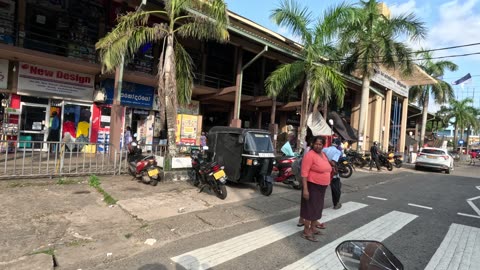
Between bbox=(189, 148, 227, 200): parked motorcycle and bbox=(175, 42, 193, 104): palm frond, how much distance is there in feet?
9.16

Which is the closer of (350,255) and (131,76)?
(350,255)

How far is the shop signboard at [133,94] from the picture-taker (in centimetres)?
1566

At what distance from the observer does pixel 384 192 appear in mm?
10750

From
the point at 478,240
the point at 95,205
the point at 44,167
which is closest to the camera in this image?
the point at 478,240

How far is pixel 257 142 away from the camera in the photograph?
30.3 ft

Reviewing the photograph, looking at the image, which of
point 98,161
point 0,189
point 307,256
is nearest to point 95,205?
point 0,189

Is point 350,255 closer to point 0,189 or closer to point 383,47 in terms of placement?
point 0,189

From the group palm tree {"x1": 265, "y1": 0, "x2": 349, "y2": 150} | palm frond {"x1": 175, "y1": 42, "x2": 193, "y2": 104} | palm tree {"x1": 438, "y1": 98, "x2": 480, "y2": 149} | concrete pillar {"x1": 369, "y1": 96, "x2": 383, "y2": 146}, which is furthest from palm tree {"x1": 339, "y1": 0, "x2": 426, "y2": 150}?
palm tree {"x1": 438, "y1": 98, "x2": 480, "y2": 149}

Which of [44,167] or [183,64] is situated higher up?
[183,64]

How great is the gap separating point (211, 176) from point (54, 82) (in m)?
9.96

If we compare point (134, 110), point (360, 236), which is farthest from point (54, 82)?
point (360, 236)

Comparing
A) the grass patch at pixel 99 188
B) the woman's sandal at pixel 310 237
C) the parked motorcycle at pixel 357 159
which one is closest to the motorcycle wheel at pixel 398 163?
the parked motorcycle at pixel 357 159

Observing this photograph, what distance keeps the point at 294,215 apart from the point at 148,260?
12.1 ft

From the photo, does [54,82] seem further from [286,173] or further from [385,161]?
[385,161]
